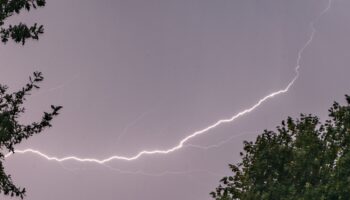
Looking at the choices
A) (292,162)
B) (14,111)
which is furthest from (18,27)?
(292,162)

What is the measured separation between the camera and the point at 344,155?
17.7 metres

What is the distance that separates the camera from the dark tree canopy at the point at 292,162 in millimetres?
18250

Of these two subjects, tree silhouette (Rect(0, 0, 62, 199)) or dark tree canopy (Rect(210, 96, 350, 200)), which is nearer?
tree silhouette (Rect(0, 0, 62, 199))

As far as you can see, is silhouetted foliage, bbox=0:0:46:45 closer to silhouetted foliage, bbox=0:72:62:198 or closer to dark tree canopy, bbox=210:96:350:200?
silhouetted foliage, bbox=0:72:62:198

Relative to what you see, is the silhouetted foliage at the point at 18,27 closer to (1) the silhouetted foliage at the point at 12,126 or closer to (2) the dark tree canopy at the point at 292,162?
(1) the silhouetted foliage at the point at 12,126

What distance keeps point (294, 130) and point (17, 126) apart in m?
12.0

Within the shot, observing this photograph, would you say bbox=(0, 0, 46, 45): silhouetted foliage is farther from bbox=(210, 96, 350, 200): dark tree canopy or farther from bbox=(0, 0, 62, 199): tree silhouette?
bbox=(210, 96, 350, 200): dark tree canopy

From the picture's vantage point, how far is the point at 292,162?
63.0 ft

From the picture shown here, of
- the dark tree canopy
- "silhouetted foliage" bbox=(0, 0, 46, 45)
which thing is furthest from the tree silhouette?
the dark tree canopy

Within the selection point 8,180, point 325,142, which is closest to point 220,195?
point 325,142

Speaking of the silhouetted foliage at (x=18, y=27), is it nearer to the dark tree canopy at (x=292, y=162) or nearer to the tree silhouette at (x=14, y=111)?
the tree silhouette at (x=14, y=111)

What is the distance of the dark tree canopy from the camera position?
18.2 metres

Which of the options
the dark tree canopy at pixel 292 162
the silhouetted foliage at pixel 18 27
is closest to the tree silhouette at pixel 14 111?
the silhouetted foliage at pixel 18 27

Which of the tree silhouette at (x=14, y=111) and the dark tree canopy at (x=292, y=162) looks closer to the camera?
the tree silhouette at (x=14, y=111)
